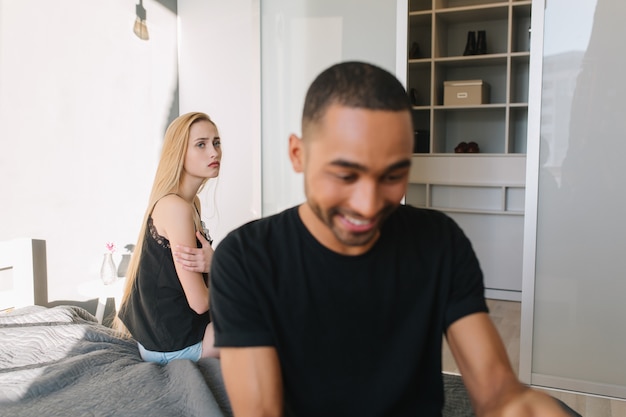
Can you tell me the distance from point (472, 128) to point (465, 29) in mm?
804

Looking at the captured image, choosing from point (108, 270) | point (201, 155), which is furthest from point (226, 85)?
point (201, 155)

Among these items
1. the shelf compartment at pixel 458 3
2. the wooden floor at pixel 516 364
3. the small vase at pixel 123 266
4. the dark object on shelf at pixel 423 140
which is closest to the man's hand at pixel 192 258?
the wooden floor at pixel 516 364

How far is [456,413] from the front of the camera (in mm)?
1438

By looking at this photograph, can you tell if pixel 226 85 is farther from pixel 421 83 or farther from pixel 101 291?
pixel 421 83

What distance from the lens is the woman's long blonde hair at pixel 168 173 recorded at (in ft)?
6.14

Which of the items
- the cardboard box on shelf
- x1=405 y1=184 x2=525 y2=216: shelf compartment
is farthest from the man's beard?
the cardboard box on shelf

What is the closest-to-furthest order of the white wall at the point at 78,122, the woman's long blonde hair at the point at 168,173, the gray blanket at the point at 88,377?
the gray blanket at the point at 88,377
the woman's long blonde hair at the point at 168,173
the white wall at the point at 78,122

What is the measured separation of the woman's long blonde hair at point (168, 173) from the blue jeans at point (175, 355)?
0.71 feet

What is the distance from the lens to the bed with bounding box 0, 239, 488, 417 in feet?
4.54

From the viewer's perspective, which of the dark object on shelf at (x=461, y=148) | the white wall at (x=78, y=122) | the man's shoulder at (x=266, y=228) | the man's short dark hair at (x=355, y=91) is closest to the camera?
the man's short dark hair at (x=355, y=91)

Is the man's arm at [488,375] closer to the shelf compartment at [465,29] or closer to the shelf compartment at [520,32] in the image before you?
the shelf compartment at [465,29]

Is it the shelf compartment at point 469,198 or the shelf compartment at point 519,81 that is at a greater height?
the shelf compartment at point 519,81

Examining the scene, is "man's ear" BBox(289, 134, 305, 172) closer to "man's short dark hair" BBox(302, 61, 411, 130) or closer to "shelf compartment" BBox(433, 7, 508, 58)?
"man's short dark hair" BBox(302, 61, 411, 130)

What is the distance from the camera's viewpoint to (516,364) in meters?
3.06
